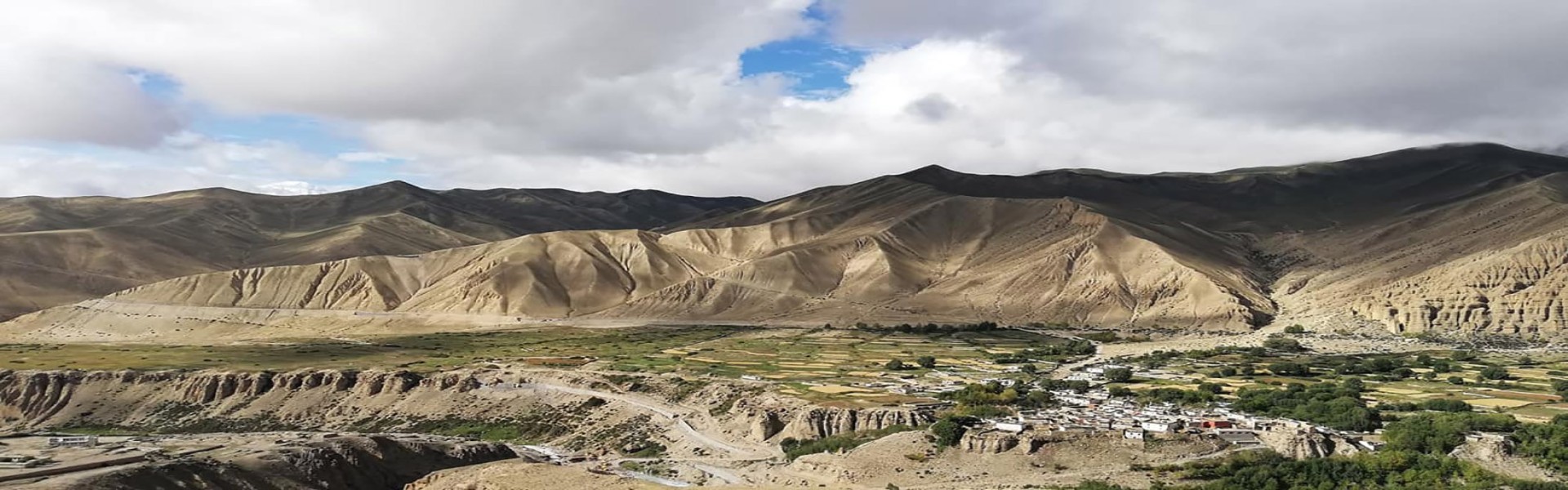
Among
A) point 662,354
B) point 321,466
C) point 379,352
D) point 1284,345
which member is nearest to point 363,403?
point 321,466

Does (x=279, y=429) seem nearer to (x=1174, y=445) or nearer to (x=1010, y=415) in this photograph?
(x=1010, y=415)

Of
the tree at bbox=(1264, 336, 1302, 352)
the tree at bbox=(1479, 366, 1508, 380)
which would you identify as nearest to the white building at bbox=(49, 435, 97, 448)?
the tree at bbox=(1479, 366, 1508, 380)

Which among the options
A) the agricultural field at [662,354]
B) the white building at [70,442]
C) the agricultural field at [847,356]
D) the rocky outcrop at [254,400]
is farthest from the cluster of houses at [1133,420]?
the white building at [70,442]

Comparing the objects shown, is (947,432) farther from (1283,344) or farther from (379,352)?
(379,352)

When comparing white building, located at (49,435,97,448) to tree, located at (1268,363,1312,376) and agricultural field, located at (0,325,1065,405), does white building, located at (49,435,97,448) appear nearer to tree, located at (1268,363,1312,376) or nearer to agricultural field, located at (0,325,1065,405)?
agricultural field, located at (0,325,1065,405)

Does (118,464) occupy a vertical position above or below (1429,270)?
below

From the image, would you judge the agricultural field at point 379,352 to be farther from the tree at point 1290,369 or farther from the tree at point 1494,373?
the tree at point 1494,373

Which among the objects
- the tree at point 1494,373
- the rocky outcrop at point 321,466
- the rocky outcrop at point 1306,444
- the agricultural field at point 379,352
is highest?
the tree at point 1494,373

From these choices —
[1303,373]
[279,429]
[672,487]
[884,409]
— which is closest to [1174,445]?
[884,409]
